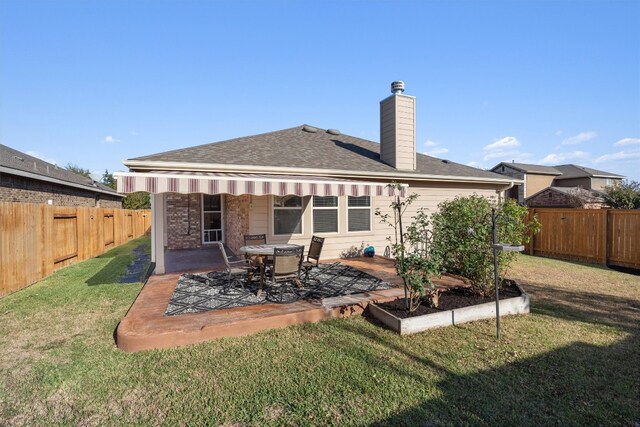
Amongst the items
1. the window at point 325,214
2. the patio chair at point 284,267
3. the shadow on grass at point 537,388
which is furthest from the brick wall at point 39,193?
the shadow on grass at point 537,388

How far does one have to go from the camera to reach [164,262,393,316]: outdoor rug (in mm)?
7506

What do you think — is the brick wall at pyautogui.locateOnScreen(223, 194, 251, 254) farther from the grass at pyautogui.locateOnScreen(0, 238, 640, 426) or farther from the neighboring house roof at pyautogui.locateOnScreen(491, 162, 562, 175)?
the neighboring house roof at pyautogui.locateOnScreen(491, 162, 562, 175)

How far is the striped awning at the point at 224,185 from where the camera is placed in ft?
26.0

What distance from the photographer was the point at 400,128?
15086 millimetres

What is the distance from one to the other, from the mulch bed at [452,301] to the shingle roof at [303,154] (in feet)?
22.5

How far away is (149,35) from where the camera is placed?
47.4 feet

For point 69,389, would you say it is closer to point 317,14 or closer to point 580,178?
point 317,14

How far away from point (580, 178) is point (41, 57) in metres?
63.7

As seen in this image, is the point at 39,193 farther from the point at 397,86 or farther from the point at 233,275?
the point at 397,86

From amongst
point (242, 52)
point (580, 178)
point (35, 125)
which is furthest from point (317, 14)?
point (580, 178)

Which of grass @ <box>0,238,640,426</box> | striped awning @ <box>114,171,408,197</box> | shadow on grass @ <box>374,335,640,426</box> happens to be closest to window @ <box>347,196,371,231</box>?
striped awning @ <box>114,171,408,197</box>

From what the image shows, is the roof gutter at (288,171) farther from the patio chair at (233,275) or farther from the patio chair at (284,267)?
the patio chair at (284,267)

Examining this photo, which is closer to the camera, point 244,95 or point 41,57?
point 41,57

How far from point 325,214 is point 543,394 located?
10090mm
